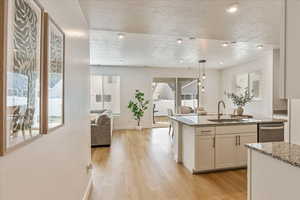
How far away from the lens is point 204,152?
3.19 m

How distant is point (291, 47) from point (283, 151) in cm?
78

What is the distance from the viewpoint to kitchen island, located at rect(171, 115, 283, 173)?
3.16 m

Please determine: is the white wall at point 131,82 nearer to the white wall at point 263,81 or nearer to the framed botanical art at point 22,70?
the white wall at point 263,81

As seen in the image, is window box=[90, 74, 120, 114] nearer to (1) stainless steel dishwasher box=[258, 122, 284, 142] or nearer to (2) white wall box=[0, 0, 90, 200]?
(1) stainless steel dishwasher box=[258, 122, 284, 142]

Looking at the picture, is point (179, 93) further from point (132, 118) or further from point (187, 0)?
point (187, 0)

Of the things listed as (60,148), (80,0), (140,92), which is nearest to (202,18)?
(80,0)

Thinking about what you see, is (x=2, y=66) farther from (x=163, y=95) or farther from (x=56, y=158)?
(x=163, y=95)

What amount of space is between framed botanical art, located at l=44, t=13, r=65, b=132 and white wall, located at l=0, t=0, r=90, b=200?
0.09 meters

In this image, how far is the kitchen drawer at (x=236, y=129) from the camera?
3238 millimetres

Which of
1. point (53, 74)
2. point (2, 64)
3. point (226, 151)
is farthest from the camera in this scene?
point (226, 151)

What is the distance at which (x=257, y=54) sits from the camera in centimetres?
584

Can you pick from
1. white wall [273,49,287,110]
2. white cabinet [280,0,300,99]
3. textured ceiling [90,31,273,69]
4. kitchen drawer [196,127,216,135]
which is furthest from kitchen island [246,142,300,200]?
white wall [273,49,287,110]

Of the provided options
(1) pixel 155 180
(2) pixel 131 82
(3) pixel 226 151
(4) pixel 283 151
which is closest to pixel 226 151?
(3) pixel 226 151

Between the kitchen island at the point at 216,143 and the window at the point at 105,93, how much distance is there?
491 centimetres
